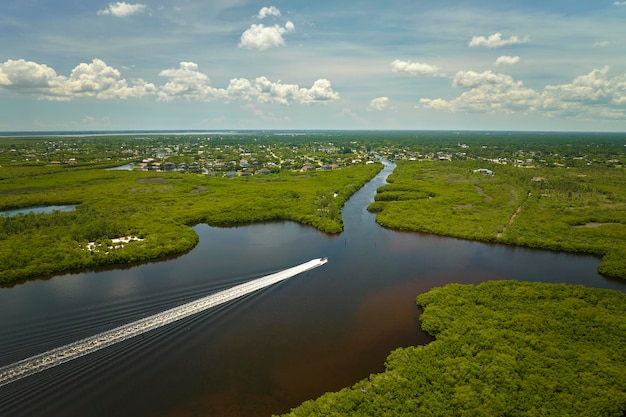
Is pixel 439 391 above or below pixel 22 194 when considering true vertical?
below

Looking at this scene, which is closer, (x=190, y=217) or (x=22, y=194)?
(x=190, y=217)

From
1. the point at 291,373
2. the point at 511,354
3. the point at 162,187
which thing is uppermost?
the point at 162,187

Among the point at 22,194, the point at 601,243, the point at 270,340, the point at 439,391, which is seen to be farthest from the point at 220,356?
the point at 22,194

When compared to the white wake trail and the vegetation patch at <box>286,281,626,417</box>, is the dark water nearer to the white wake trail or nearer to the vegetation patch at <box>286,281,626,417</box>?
the white wake trail

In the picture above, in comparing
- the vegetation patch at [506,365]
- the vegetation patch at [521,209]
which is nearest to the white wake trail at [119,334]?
the vegetation patch at [506,365]

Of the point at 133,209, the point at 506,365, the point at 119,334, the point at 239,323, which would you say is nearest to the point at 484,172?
the point at 133,209

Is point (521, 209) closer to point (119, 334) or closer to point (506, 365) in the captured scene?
point (506, 365)

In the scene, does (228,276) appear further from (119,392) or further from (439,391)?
(439,391)
